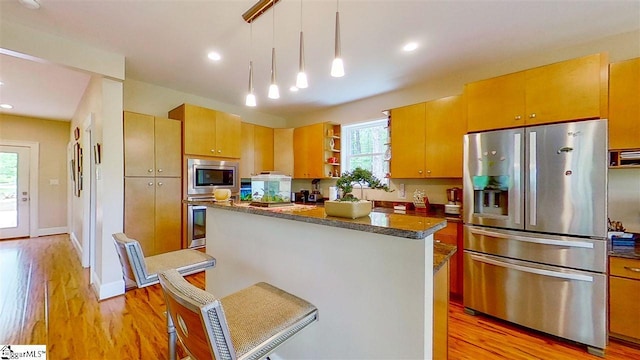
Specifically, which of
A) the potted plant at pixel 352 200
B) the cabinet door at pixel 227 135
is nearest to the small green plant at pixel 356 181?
the potted plant at pixel 352 200

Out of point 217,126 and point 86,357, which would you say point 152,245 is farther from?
point 217,126

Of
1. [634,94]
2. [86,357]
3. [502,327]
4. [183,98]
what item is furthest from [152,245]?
[634,94]

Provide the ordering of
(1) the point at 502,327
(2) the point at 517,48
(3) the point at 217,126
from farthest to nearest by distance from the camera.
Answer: (3) the point at 217,126
(2) the point at 517,48
(1) the point at 502,327

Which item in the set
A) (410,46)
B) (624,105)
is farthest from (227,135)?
(624,105)

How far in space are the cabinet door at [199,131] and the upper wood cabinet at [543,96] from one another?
11.0 feet

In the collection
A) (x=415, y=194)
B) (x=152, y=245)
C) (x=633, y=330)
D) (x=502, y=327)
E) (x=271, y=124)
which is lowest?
(x=502, y=327)

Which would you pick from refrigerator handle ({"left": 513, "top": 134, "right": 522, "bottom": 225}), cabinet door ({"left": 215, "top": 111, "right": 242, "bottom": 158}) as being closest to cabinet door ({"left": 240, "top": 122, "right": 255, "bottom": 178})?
cabinet door ({"left": 215, "top": 111, "right": 242, "bottom": 158})

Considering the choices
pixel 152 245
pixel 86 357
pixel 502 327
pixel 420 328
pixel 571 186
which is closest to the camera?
pixel 420 328

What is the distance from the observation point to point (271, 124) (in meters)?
5.35

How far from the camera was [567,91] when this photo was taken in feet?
7.02

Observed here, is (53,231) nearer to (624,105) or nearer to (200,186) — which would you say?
(200,186)

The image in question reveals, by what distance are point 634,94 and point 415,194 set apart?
2112 millimetres

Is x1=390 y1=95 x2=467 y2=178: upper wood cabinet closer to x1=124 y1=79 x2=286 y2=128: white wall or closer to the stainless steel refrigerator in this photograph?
the stainless steel refrigerator

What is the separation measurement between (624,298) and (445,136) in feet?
6.51
